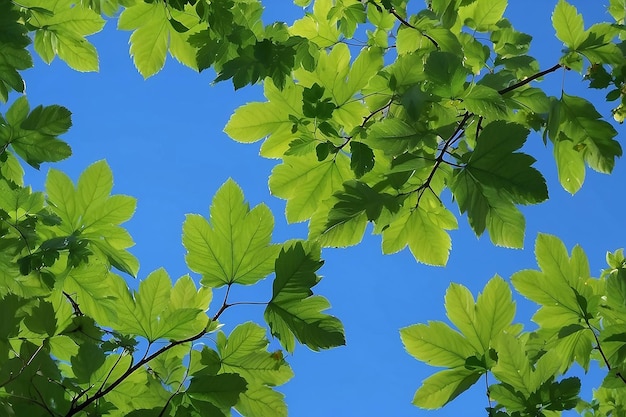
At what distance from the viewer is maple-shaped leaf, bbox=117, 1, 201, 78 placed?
186 centimetres

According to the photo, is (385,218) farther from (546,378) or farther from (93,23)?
(93,23)

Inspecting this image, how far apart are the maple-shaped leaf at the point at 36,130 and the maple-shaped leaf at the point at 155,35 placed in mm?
299

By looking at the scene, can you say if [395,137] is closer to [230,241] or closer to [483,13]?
[230,241]

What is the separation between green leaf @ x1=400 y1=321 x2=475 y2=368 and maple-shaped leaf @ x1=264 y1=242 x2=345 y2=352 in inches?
9.5

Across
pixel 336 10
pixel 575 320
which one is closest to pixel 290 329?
pixel 575 320

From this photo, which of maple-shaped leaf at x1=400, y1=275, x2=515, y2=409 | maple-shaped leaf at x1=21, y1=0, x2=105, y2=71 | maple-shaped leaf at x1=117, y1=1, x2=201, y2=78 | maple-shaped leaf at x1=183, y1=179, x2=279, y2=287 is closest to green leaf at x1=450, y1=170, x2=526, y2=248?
maple-shaped leaf at x1=400, y1=275, x2=515, y2=409

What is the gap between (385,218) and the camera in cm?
158

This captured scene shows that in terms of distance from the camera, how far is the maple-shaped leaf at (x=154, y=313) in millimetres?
1308

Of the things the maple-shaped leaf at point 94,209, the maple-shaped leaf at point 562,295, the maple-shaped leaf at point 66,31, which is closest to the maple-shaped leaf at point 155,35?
the maple-shaped leaf at point 66,31

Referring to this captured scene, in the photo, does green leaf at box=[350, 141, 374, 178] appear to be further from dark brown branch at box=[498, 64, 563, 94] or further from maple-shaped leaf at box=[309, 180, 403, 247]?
dark brown branch at box=[498, 64, 563, 94]

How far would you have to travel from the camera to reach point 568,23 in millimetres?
1664

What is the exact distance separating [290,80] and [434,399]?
0.96m

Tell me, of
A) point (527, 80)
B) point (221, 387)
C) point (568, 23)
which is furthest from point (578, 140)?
point (221, 387)

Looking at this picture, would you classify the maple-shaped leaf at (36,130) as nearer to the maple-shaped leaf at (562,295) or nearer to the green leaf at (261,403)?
the green leaf at (261,403)
